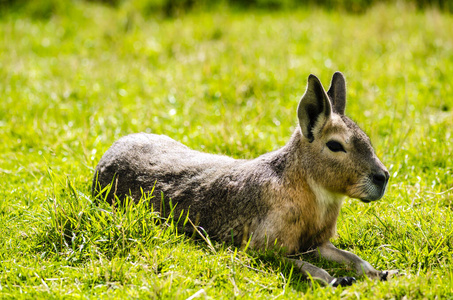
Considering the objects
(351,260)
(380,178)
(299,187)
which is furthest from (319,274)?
(380,178)

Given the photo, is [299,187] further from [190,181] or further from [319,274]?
[190,181]

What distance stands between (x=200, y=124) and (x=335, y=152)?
2783mm

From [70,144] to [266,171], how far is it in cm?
275

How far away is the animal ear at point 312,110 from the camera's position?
3.41 meters

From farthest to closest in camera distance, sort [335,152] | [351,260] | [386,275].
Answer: [335,152]
[351,260]
[386,275]

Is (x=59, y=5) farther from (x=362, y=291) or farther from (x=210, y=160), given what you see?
(x=362, y=291)

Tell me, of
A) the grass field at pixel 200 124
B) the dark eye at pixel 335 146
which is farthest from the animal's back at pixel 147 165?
the dark eye at pixel 335 146

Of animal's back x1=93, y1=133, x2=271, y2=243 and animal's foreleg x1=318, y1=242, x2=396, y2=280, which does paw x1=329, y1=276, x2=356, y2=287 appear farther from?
animal's back x1=93, y1=133, x2=271, y2=243

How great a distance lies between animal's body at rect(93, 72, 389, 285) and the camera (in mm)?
3363

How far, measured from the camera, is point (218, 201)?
368cm

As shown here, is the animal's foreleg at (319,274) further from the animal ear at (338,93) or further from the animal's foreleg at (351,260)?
the animal ear at (338,93)

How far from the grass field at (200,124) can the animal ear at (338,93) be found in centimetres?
81

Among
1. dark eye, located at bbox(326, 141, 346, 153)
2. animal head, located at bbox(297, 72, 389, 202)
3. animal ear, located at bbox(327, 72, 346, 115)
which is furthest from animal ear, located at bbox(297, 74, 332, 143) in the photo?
animal ear, located at bbox(327, 72, 346, 115)

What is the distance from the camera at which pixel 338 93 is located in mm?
3850
